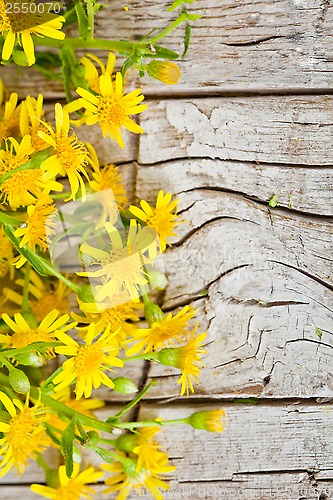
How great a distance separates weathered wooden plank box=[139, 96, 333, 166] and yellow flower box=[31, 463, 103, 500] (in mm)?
747

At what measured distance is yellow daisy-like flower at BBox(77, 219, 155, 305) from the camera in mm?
1332

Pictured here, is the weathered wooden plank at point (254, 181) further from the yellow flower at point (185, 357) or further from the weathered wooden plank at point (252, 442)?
the weathered wooden plank at point (252, 442)

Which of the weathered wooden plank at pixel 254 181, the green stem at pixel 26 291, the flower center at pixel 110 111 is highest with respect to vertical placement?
the flower center at pixel 110 111

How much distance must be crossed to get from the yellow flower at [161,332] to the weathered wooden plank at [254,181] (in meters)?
0.29

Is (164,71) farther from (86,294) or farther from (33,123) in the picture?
(86,294)

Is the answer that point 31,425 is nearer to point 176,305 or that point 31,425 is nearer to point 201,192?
point 176,305

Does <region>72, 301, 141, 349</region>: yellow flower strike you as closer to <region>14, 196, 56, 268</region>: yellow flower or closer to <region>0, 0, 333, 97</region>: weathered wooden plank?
<region>14, 196, 56, 268</region>: yellow flower

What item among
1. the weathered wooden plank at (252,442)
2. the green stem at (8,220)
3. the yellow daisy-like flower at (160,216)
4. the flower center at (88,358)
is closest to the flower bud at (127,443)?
the weathered wooden plank at (252,442)

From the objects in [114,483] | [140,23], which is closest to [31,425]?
[114,483]

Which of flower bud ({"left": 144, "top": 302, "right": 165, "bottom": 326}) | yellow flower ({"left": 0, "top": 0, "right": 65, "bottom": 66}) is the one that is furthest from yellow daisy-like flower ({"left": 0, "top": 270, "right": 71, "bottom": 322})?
yellow flower ({"left": 0, "top": 0, "right": 65, "bottom": 66})

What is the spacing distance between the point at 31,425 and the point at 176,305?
1.37ft

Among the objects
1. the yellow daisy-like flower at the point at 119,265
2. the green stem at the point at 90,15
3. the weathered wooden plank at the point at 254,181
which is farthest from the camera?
the weathered wooden plank at the point at 254,181

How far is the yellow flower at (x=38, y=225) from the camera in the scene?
1313 mm

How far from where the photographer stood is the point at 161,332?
139 centimetres
